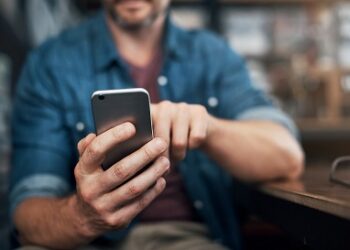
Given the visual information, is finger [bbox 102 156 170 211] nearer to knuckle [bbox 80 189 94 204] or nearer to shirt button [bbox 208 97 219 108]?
knuckle [bbox 80 189 94 204]

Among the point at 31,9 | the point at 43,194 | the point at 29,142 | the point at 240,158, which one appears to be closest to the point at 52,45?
the point at 29,142

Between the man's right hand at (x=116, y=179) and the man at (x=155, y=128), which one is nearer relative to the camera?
the man's right hand at (x=116, y=179)

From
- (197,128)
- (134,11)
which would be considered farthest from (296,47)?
(197,128)

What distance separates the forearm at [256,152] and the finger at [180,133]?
165 millimetres

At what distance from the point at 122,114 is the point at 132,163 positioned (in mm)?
66

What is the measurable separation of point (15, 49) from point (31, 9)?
0.30 meters

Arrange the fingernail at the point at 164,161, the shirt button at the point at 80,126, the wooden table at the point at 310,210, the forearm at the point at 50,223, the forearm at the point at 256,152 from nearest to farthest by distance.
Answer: the wooden table at the point at 310,210, the fingernail at the point at 164,161, the forearm at the point at 50,223, the forearm at the point at 256,152, the shirt button at the point at 80,126

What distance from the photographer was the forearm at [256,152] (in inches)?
40.9

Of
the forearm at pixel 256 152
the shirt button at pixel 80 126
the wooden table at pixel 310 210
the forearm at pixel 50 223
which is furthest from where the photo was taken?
the shirt button at pixel 80 126

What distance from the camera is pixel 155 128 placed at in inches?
32.8

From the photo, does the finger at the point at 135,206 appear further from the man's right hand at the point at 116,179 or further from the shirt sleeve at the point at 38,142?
the shirt sleeve at the point at 38,142

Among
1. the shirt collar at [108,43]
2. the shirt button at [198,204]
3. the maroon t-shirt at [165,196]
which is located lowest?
the shirt button at [198,204]

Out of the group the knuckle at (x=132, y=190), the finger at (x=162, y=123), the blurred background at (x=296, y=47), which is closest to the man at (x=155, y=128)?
the finger at (x=162, y=123)

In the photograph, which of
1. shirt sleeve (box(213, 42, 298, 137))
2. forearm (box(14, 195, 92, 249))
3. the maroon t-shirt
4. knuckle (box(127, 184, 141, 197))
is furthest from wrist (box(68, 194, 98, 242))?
A: shirt sleeve (box(213, 42, 298, 137))
